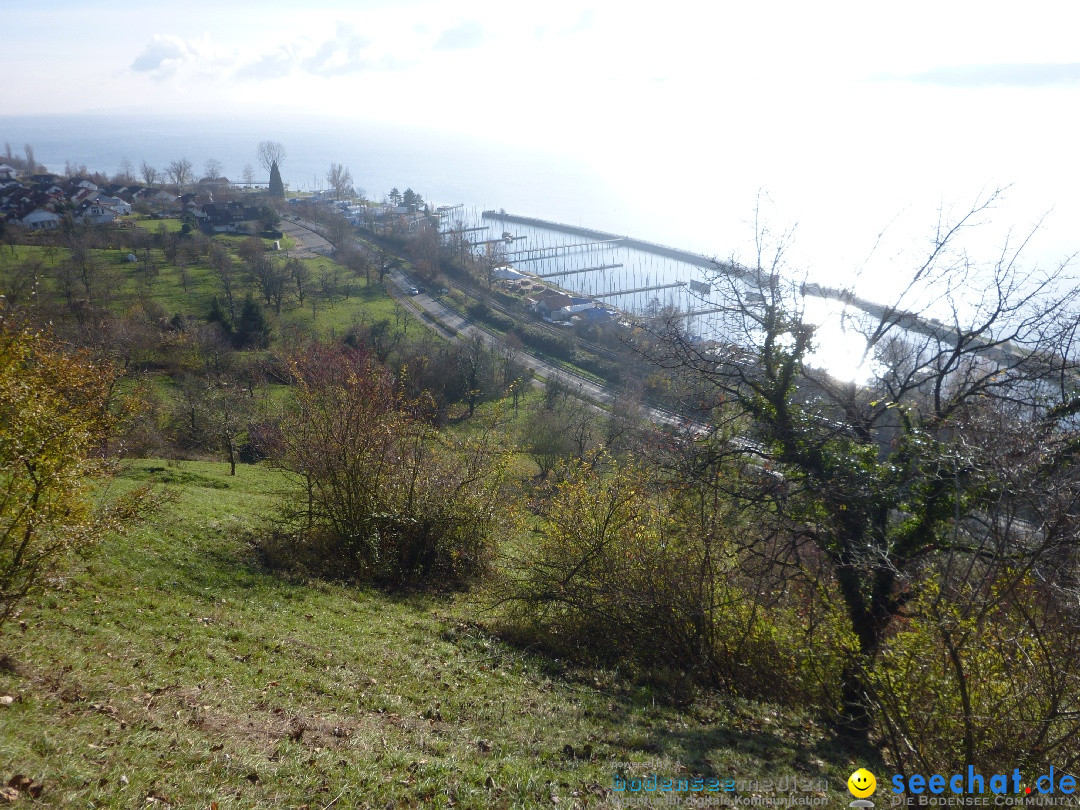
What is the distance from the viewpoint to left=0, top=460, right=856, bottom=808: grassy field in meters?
5.33

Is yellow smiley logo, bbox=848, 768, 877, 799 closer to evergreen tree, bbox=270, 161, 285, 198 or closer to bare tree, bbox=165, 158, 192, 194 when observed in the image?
evergreen tree, bbox=270, 161, 285, 198

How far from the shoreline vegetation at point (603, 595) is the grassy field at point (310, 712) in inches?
1.6

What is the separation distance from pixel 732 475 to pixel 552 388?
28.1m

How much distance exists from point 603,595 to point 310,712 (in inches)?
189

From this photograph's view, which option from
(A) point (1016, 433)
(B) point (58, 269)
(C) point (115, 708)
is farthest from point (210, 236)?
(A) point (1016, 433)

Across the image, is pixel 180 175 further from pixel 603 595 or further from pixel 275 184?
pixel 603 595

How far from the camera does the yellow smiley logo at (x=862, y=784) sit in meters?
5.90

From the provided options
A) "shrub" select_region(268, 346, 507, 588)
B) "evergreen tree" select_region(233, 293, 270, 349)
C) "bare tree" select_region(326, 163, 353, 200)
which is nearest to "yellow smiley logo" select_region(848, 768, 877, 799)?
"shrub" select_region(268, 346, 507, 588)

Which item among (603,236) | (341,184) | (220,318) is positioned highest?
(341,184)

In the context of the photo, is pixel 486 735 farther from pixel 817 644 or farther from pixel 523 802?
pixel 817 644

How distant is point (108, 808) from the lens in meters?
4.67

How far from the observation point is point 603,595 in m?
9.92

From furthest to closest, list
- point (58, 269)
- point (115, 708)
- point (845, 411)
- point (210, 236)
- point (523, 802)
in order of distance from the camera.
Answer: point (210, 236) → point (58, 269) → point (845, 411) → point (115, 708) → point (523, 802)

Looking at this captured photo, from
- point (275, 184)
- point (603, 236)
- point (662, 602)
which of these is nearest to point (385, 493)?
point (662, 602)
